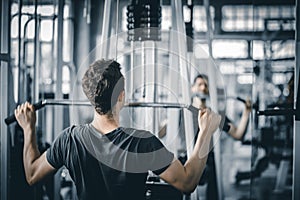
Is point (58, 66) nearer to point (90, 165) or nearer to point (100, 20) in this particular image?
point (100, 20)

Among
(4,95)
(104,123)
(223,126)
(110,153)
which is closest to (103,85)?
(104,123)

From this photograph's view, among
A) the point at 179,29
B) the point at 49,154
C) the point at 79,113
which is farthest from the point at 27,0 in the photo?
the point at 49,154

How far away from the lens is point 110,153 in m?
1.77

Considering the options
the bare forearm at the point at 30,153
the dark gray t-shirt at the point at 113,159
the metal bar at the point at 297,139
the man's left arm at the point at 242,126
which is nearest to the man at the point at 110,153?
the dark gray t-shirt at the point at 113,159

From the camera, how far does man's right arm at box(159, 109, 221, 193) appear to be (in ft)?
5.86

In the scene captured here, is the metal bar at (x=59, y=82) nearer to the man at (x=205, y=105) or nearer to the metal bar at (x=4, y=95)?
the metal bar at (x=4, y=95)

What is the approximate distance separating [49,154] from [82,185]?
183mm

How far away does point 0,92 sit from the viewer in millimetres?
2301

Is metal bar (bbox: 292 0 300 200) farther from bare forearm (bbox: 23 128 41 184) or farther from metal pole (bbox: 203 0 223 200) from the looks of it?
bare forearm (bbox: 23 128 41 184)

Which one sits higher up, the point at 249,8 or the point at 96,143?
the point at 249,8

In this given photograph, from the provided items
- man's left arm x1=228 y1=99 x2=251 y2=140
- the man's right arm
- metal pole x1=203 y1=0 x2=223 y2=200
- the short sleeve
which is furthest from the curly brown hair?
man's left arm x1=228 y1=99 x2=251 y2=140

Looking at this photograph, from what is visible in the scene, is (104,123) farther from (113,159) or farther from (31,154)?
(31,154)

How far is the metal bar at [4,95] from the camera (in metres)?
2.29

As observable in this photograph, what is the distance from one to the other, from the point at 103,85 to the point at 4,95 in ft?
2.45
